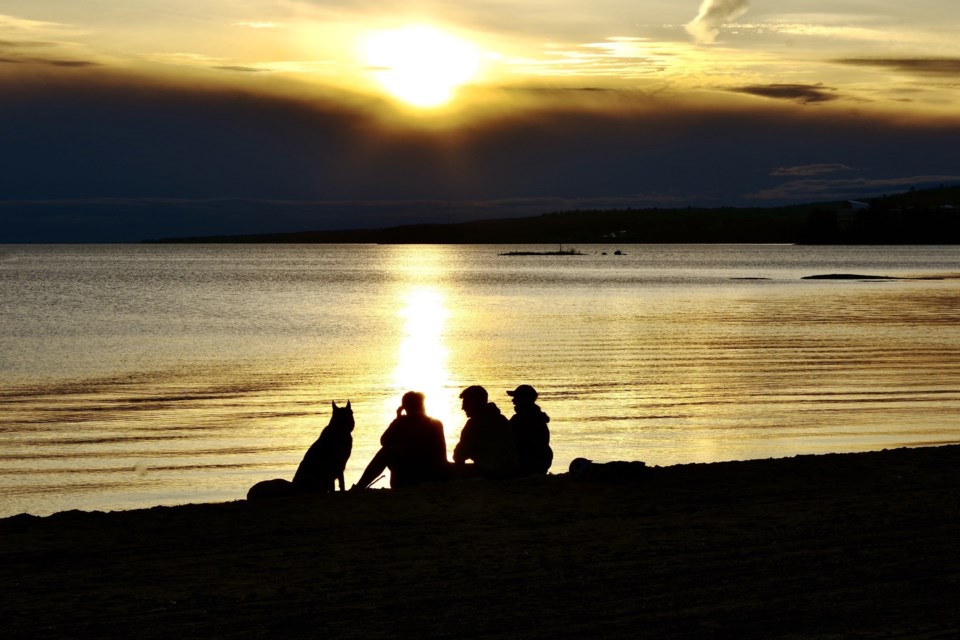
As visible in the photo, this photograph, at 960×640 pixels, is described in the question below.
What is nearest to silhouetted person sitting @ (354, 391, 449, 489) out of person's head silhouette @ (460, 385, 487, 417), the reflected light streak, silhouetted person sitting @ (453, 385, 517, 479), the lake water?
silhouetted person sitting @ (453, 385, 517, 479)

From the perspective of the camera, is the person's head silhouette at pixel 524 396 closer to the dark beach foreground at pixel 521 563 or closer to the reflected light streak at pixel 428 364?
the dark beach foreground at pixel 521 563

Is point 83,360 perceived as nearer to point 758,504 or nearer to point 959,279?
point 758,504

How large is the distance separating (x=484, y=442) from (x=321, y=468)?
1771 mm

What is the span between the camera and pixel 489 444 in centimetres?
1257

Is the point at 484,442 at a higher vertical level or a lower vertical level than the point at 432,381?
lower

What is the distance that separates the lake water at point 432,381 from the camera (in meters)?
17.8

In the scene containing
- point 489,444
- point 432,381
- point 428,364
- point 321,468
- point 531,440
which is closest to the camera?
point 321,468

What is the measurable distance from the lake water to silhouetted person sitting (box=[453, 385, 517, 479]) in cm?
372

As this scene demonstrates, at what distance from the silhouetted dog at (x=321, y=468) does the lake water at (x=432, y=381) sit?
2.94 meters

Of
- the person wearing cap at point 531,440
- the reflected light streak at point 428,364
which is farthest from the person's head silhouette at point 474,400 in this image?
the reflected light streak at point 428,364

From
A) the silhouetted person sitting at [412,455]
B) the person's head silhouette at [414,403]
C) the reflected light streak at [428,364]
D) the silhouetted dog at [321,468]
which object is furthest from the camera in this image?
the reflected light streak at [428,364]

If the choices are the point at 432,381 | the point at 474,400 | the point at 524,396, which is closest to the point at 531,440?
the point at 524,396

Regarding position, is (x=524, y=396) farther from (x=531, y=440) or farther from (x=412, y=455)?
(x=412, y=455)

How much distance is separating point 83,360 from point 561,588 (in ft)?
101
